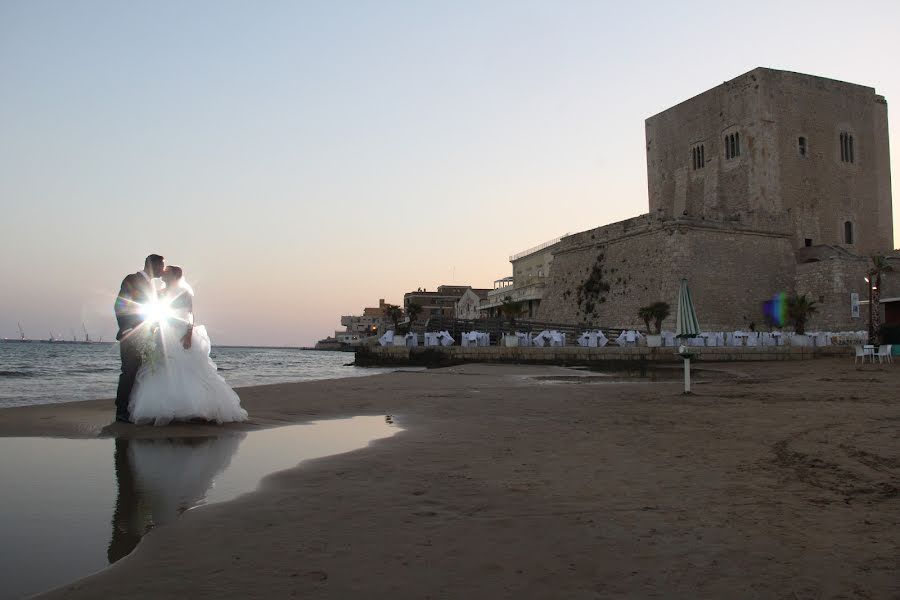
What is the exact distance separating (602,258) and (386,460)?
1245 inches

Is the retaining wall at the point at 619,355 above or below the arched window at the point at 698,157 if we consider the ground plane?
below

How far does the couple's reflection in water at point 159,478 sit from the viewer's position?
9.41 feet

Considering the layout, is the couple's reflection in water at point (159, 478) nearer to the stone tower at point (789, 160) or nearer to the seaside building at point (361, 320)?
the stone tower at point (789, 160)

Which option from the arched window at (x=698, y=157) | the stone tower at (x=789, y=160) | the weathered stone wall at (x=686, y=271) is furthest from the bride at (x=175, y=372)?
the arched window at (x=698, y=157)

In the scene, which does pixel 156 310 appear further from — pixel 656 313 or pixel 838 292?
pixel 838 292

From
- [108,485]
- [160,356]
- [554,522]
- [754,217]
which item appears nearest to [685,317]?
[160,356]

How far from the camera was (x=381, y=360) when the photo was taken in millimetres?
31781

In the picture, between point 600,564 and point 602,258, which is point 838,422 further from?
point 602,258

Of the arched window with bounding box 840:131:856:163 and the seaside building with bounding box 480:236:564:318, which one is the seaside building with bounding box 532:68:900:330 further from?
the seaside building with bounding box 480:236:564:318

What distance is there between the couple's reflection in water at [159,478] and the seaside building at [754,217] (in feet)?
86.7

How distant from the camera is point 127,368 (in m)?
6.11

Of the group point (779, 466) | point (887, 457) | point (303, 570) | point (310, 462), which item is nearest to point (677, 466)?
point (779, 466)

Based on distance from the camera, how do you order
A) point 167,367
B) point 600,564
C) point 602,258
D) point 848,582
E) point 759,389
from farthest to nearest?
1. point 602,258
2. point 759,389
3. point 167,367
4. point 600,564
5. point 848,582

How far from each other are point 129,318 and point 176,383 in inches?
30.2
